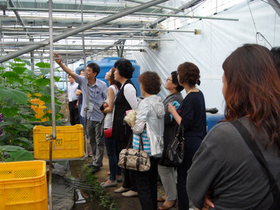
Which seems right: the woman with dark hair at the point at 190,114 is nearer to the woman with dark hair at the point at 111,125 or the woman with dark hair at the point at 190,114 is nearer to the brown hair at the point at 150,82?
the brown hair at the point at 150,82

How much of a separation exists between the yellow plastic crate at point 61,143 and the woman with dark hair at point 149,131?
0.71 meters

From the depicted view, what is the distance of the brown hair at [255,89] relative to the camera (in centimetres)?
99

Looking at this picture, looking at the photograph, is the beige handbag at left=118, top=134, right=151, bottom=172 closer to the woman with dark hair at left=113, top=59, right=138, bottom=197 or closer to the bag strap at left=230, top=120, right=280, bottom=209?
the woman with dark hair at left=113, top=59, right=138, bottom=197

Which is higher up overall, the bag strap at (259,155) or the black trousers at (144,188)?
the bag strap at (259,155)

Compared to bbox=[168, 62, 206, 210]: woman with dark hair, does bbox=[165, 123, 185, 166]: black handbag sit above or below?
below

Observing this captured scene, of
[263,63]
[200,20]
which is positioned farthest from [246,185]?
[200,20]

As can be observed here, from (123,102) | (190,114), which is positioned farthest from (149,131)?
(123,102)

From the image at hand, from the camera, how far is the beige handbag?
2396 millimetres

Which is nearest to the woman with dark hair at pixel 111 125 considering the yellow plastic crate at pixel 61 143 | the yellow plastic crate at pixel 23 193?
the yellow plastic crate at pixel 61 143

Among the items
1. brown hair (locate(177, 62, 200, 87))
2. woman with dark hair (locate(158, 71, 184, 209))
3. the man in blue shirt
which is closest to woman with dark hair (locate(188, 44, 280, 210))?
A: brown hair (locate(177, 62, 200, 87))

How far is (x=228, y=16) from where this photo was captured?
4.99 metres

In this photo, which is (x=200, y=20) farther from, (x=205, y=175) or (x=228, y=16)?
(x=205, y=175)

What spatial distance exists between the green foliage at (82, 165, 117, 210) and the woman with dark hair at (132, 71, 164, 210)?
0.69 meters

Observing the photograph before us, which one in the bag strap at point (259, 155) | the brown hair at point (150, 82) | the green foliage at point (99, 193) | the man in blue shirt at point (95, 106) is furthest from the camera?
the man in blue shirt at point (95, 106)
